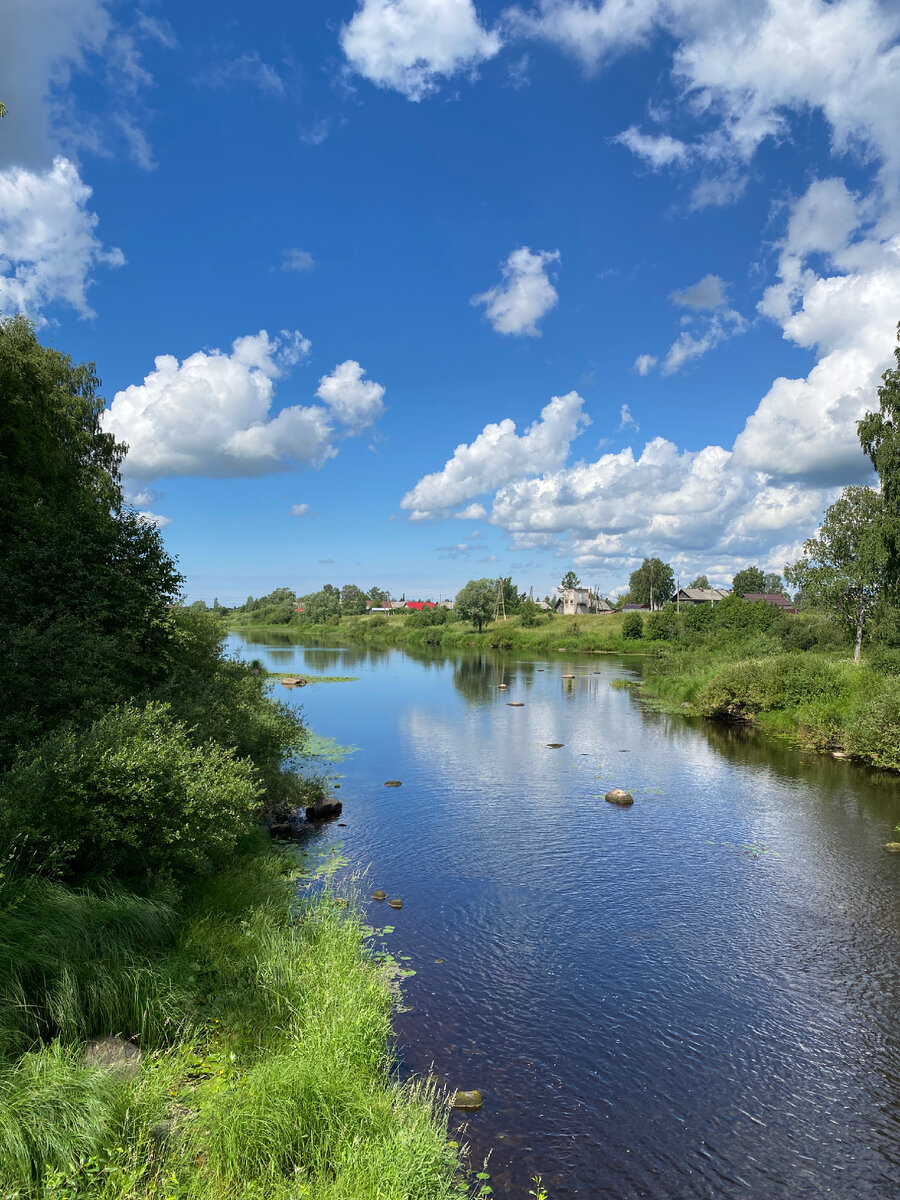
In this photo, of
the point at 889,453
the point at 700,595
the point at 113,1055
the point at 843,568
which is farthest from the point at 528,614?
the point at 113,1055

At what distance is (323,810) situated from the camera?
24.9m

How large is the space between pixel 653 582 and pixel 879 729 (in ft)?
352

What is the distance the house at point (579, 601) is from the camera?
161m

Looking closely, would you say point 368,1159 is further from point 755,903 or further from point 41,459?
point 41,459

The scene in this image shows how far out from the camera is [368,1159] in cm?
760

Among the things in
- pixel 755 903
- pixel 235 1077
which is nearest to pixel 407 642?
pixel 755 903

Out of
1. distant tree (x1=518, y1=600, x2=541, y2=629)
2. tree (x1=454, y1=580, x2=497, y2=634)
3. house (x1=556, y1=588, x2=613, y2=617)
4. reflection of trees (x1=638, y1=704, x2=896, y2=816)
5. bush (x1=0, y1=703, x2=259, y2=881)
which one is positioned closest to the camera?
bush (x1=0, y1=703, x2=259, y2=881)

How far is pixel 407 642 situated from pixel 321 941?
11156cm

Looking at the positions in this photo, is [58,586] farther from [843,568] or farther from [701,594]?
[701,594]

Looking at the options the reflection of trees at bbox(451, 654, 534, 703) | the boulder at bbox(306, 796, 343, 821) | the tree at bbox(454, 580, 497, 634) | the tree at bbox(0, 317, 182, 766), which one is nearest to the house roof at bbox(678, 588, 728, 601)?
the tree at bbox(454, 580, 497, 634)

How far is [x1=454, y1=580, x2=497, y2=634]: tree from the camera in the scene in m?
127

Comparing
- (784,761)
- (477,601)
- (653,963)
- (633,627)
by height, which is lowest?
(653,963)

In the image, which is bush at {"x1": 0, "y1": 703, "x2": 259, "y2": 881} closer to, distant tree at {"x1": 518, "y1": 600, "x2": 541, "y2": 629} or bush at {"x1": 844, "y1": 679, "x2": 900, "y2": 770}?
bush at {"x1": 844, "y1": 679, "x2": 900, "y2": 770}

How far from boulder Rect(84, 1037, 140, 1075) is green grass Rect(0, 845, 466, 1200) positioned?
165mm
